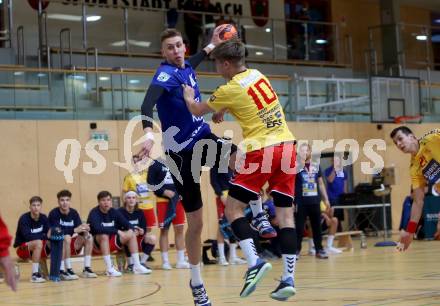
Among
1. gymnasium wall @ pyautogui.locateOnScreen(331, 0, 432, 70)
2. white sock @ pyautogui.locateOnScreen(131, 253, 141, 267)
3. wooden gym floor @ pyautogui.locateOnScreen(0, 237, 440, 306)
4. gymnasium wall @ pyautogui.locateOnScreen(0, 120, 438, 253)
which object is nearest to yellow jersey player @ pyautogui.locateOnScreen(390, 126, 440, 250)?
wooden gym floor @ pyautogui.locateOnScreen(0, 237, 440, 306)

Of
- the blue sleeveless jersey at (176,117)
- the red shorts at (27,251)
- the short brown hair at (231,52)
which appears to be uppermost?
the short brown hair at (231,52)

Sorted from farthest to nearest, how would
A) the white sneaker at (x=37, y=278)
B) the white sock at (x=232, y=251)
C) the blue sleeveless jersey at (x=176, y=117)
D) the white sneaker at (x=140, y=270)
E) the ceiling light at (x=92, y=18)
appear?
the ceiling light at (x=92, y=18)
the white sock at (x=232, y=251)
the white sneaker at (x=140, y=270)
the white sneaker at (x=37, y=278)
the blue sleeveless jersey at (x=176, y=117)

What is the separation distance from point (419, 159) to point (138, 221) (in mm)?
7178

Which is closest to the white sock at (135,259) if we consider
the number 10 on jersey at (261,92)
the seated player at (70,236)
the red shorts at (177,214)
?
the seated player at (70,236)

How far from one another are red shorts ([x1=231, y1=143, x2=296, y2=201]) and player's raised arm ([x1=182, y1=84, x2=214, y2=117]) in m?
0.51

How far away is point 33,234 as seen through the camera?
14.0 metres

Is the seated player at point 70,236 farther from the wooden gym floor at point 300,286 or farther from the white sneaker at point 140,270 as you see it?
the white sneaker at point 140,270

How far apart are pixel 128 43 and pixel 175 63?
15.3m

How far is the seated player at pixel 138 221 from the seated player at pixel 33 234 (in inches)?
56.8

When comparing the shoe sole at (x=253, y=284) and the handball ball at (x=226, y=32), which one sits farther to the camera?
the handball ball at (x=226, y=32)

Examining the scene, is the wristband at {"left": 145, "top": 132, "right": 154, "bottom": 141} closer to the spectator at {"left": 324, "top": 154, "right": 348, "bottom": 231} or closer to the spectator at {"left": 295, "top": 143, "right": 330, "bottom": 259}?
the spectator at {"left": 295, "top": 143, "right": 330, "bottom": 259}

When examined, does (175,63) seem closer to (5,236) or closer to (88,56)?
(5,236)

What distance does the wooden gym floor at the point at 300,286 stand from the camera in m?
8.48

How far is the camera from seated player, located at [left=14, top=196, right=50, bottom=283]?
13.9 meters
